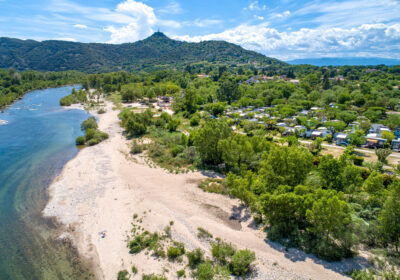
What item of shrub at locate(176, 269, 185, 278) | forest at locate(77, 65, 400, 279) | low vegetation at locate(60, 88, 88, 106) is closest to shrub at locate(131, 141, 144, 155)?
forest at locate(77, 65, 400, 279)

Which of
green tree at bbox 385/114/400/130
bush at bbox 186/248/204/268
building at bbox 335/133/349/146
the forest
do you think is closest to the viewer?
the forest

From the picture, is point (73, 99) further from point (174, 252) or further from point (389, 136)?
point (389, 136)

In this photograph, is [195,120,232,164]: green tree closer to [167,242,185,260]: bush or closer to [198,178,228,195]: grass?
[198,178,228,195]: grass

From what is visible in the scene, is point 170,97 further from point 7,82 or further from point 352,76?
point 352,76

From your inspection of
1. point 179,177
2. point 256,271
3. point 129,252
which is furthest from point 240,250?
point 179,177

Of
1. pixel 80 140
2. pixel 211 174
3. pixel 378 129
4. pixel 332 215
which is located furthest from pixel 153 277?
pixel 378 129

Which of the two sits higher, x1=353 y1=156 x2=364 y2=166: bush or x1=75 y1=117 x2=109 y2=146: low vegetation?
x1=353 y1=156 x2=364 y2=166: bush
